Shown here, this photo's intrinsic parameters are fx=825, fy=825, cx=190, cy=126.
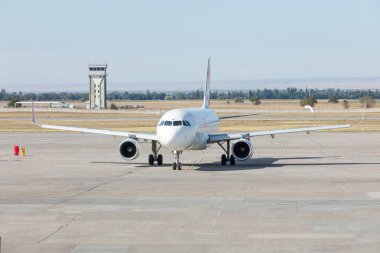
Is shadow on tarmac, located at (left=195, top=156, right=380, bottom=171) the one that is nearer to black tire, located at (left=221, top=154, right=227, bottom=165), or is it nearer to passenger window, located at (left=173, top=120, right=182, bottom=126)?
black tire, located at (left=221, top=154, right=227, bottom=165)

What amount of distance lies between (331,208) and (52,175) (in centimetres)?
1787

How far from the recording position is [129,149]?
4738cm

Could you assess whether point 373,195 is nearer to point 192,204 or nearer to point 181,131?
point 192,204

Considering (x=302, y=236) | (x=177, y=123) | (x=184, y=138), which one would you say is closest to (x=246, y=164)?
(x=184, y=138)

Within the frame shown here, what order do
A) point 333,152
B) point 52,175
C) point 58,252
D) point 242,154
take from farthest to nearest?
point 333,152
point 242,154
point 52,175
point 58,252

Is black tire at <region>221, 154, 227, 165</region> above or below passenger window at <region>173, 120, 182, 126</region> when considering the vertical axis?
below

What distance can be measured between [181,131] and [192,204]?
43.9 ft

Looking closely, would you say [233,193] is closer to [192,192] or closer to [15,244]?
[192,192]

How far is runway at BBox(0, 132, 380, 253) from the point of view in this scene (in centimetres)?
2248

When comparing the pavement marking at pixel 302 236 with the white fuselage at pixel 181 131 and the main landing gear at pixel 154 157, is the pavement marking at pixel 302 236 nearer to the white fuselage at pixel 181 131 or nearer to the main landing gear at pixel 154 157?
the white fuselage at pixel 181 131

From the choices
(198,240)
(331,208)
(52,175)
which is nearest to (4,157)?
(52,175)

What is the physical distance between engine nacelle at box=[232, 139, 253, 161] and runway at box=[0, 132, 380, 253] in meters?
0.63

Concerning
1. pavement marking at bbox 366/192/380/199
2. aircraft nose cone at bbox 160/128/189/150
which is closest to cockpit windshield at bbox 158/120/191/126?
aircraft nose cone at bbox 160/128/189/150

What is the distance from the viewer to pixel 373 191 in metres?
34.0
